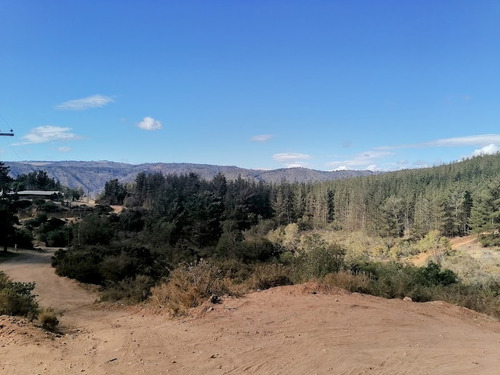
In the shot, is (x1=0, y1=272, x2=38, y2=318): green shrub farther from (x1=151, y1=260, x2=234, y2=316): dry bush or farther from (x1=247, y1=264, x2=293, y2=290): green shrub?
(x1=247, y1=264, x2=293, y2=290): green shrub

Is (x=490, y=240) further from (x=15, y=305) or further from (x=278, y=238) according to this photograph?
(x=15, y=305)

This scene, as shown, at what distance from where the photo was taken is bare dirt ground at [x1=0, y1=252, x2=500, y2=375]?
5.95 meters

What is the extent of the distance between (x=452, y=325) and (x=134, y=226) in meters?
42.1

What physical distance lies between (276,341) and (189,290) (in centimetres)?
335

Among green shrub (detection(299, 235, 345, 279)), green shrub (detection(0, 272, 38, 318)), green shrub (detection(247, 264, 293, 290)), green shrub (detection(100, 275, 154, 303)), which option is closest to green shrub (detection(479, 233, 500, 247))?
green shrub (detection(299, 235, 345, 279))

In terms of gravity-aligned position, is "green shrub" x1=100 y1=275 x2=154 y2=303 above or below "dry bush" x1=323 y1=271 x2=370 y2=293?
below

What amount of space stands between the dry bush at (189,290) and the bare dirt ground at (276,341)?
0.44 metres

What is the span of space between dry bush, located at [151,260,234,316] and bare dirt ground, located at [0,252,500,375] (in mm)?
442

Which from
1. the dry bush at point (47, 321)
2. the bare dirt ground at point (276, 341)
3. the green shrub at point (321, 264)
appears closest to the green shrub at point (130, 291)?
the bare dirt ground at point (276, 341)

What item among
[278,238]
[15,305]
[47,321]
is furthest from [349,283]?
[278,238]

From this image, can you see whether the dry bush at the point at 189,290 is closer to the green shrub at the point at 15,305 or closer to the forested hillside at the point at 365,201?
the green shrub at the point at 15,305

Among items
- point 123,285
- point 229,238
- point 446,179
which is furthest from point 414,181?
point 123,285

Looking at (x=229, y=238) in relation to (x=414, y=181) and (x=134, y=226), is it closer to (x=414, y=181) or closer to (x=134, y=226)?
(x=134, y=226)

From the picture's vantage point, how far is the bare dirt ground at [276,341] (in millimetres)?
5949
